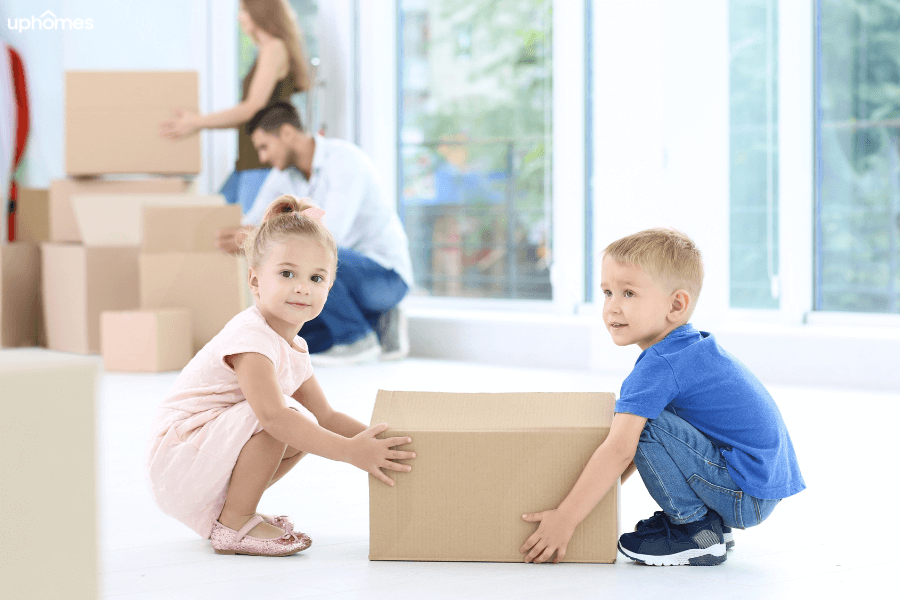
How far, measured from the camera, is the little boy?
1251 mm

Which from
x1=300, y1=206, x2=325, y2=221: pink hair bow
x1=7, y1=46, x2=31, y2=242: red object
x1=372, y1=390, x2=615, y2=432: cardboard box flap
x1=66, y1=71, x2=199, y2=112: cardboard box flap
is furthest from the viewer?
x1=7, y1=46, x2=31, y2=242: red object

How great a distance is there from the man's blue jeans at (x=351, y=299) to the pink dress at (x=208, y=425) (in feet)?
7.48

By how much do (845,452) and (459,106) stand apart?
2.71 m

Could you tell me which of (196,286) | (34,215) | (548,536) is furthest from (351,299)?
(548,536)

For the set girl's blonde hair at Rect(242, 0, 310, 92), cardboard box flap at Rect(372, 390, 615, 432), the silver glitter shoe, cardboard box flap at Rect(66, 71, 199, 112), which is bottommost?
the silver glitter shoe

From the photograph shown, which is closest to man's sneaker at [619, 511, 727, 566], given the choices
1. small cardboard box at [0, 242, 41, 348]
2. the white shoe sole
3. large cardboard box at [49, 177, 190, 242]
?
the white shoe sole

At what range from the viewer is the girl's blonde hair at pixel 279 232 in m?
1.38

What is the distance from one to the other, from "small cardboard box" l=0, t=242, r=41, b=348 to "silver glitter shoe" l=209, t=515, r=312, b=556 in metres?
3.10

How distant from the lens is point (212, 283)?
3.65m

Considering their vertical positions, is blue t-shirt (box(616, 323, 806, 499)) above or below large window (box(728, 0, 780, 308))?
below

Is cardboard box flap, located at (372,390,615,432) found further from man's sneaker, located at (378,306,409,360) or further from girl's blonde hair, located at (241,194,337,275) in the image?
man's sneaker, located at (378,306,409,360)

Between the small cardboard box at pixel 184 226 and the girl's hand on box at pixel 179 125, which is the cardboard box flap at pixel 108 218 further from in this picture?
the girl's hand on box at pixel 179 125

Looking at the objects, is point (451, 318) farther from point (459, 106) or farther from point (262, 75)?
point (262, 75)

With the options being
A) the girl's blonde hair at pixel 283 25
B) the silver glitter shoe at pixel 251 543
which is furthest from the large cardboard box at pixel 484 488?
the girl's blonde hair at pixel 283 25
